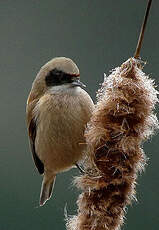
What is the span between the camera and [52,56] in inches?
314

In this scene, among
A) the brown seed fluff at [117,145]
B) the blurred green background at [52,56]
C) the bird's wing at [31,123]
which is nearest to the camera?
the brown seed fluff at [117,145]

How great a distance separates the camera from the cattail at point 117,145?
2.46 meters

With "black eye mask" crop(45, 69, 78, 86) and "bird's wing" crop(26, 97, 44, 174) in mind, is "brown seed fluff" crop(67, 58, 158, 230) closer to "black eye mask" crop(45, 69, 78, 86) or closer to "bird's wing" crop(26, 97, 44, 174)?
"black eye mask" crop(45, 69, 78, 86)

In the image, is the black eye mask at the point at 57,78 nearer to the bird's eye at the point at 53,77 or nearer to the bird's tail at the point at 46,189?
the bird's eye at the point at 53,77

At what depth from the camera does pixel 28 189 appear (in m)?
7.21

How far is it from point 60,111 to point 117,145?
970 millimetres

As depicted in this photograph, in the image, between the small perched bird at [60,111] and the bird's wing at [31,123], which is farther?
the bird's wing at [31,123]

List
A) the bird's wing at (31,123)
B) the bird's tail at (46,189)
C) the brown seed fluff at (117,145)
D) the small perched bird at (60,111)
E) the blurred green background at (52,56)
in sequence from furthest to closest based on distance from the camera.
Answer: the blurred green background at (52,56)
the bird's tail at (46,189)
the bird's wing at (31,123)
the small perched bird at (60,111)
the brown seed fluff at (117,145)

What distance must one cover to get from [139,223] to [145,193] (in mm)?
360

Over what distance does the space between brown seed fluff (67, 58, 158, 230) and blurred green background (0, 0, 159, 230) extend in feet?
13.3

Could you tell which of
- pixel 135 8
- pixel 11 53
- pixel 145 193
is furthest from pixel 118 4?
pixel 145 193

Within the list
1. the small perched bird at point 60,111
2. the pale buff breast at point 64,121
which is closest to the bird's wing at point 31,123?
the small perched bird at point 60,111

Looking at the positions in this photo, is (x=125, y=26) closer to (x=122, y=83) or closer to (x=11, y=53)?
(x=11, y=53)

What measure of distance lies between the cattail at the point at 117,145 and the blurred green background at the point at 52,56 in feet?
13.3
